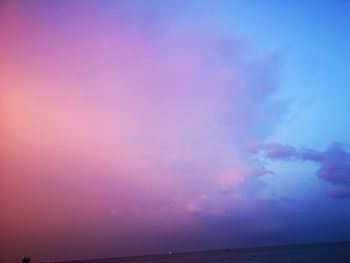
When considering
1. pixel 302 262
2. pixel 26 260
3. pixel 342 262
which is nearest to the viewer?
pixel 26 260

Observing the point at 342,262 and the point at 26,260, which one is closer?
the point at 26,260

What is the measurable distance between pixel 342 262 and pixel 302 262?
10.8m

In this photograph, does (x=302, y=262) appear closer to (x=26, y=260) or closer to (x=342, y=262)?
(x=342, y=262)

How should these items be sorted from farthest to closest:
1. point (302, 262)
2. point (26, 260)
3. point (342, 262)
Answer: point (302, 262) < point (342, 262) < point (26, 260)

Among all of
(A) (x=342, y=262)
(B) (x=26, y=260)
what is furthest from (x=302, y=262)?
(B) (x=26, y=260)

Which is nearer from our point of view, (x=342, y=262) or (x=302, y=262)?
(x=342, y=262)

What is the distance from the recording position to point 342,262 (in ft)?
199

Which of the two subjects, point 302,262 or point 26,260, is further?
point 302,262

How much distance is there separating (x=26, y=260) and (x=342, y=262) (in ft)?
169

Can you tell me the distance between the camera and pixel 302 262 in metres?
70.2

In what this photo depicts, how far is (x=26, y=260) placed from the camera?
51688 millimetres

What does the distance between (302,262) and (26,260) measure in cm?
5112
